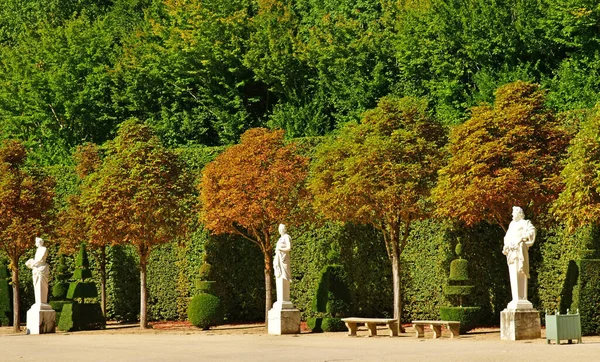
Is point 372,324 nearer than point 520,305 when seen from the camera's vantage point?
No

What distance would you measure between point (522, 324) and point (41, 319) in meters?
17.3

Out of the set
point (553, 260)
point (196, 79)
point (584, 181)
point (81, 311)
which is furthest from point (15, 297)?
point (584, 181)

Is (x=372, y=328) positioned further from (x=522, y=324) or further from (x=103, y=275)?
(x=103, y=275)

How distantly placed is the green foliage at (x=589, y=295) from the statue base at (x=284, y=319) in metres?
8.42

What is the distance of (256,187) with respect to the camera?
36.2m

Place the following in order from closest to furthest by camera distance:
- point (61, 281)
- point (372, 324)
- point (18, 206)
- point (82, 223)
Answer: point (372, 324) → point (18, 206) → point (82, 223) → point (61, 281)

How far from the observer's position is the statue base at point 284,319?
3322 cm

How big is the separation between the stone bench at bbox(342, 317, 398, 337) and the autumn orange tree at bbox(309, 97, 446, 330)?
155 centimetres

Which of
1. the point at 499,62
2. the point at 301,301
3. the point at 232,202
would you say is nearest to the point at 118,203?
the point at 232,202

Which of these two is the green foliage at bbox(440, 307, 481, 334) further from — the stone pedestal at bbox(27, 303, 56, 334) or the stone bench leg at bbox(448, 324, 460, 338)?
the stone pedestal at bbox(27, 303, 56, 334)

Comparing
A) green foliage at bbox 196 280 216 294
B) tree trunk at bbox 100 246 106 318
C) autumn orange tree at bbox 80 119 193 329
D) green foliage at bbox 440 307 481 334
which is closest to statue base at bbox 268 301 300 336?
green foliage at bbox 440 307 481 334

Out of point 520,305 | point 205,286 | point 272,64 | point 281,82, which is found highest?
point 272,64

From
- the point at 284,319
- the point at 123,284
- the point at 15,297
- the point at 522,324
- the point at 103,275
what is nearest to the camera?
the point at 522,324

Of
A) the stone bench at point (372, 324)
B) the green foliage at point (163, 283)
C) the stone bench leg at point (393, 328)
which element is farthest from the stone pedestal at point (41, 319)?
the stone bench leg at point (393, 328)
